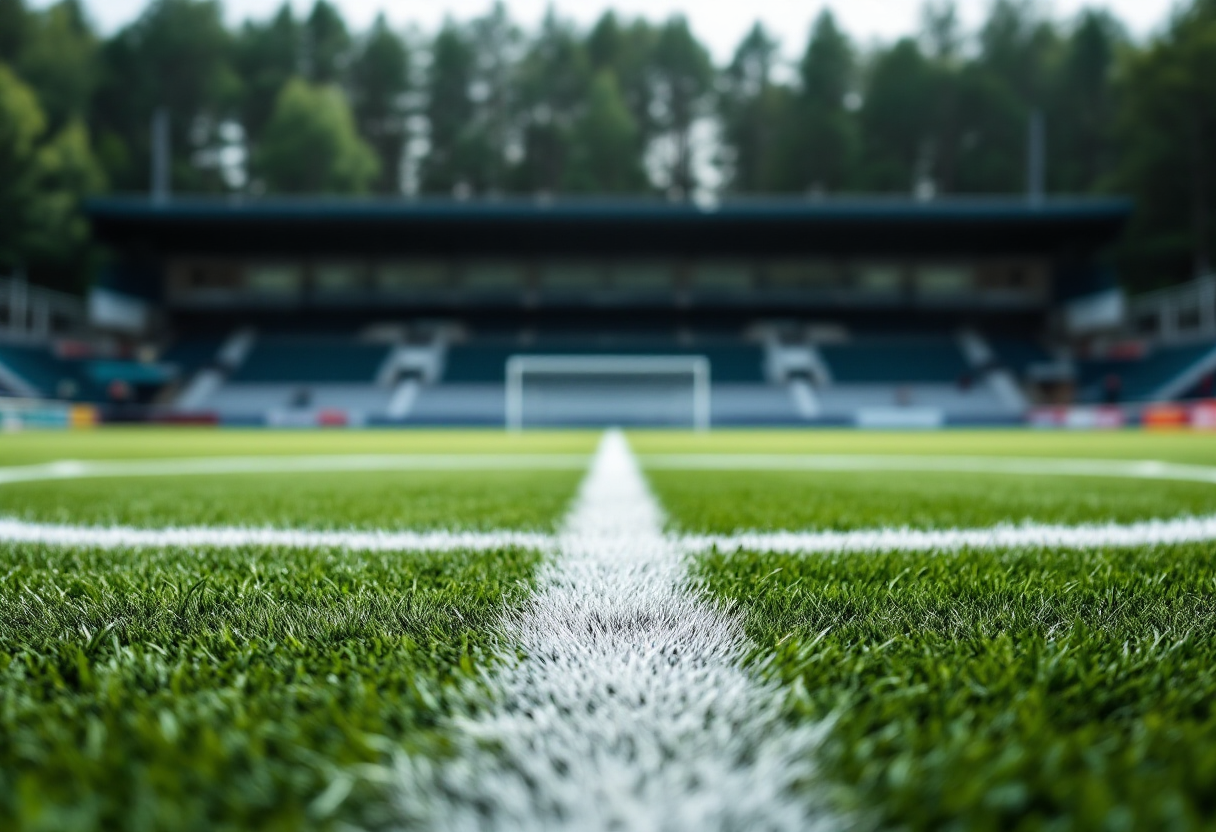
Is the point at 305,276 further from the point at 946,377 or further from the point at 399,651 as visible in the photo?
the point at 399,651

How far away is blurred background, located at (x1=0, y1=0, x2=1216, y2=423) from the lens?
22125mm

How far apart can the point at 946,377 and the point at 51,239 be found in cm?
3120

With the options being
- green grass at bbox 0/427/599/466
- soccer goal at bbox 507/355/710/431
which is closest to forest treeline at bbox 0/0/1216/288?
soccer goal at bbox 507/355/710/431

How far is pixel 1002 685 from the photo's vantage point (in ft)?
1.87

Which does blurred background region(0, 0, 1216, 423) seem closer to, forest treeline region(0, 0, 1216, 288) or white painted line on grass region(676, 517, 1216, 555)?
forest treeline region(0, 0, 1216, 288)

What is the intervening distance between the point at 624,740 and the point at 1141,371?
89.6 feet

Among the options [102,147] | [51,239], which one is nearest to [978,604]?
[51,239]

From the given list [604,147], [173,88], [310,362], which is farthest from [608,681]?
[173,88]

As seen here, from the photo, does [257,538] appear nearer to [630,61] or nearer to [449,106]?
[449,106]

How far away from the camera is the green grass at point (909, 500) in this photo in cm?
183

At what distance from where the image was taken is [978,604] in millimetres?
885

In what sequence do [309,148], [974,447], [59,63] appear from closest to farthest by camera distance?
[974,447]
[59,63]
[309,148]

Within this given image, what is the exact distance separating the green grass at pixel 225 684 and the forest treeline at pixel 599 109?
3009cm

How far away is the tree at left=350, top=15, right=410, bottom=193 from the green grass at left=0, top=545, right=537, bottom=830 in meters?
33.6
